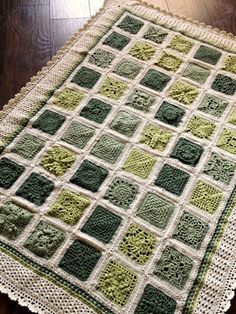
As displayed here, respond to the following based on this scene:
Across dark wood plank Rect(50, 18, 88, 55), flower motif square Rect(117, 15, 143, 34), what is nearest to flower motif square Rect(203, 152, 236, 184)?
flower motif square Rect(117, 15, 143, 34)

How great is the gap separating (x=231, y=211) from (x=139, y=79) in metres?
0.56

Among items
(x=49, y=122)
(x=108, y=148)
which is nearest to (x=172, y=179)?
(x=108, y=148)

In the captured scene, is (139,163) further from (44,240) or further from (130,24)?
(130,24)

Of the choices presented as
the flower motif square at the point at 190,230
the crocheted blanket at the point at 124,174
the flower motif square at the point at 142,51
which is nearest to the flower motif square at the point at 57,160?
the crocheted blanket at the point at 124,174

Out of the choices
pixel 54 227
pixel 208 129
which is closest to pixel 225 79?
pixel 208 129

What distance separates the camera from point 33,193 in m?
1.16

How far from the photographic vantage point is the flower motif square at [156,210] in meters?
1.11

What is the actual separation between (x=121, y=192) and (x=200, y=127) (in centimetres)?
35

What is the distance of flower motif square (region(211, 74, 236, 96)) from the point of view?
1395mm

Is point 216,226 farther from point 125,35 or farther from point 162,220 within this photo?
point 125,35

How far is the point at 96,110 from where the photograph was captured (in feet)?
4.38

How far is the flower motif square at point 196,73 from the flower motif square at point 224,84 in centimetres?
4

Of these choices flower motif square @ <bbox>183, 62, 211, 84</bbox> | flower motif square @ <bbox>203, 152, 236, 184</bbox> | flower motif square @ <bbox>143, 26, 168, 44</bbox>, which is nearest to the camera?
flower motif square @ <bbox>203, 152, 236, 184</bbox>

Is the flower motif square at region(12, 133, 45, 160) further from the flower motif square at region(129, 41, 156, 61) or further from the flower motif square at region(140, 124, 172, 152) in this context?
the flower motif square at region(129, 41, 156, 61)
